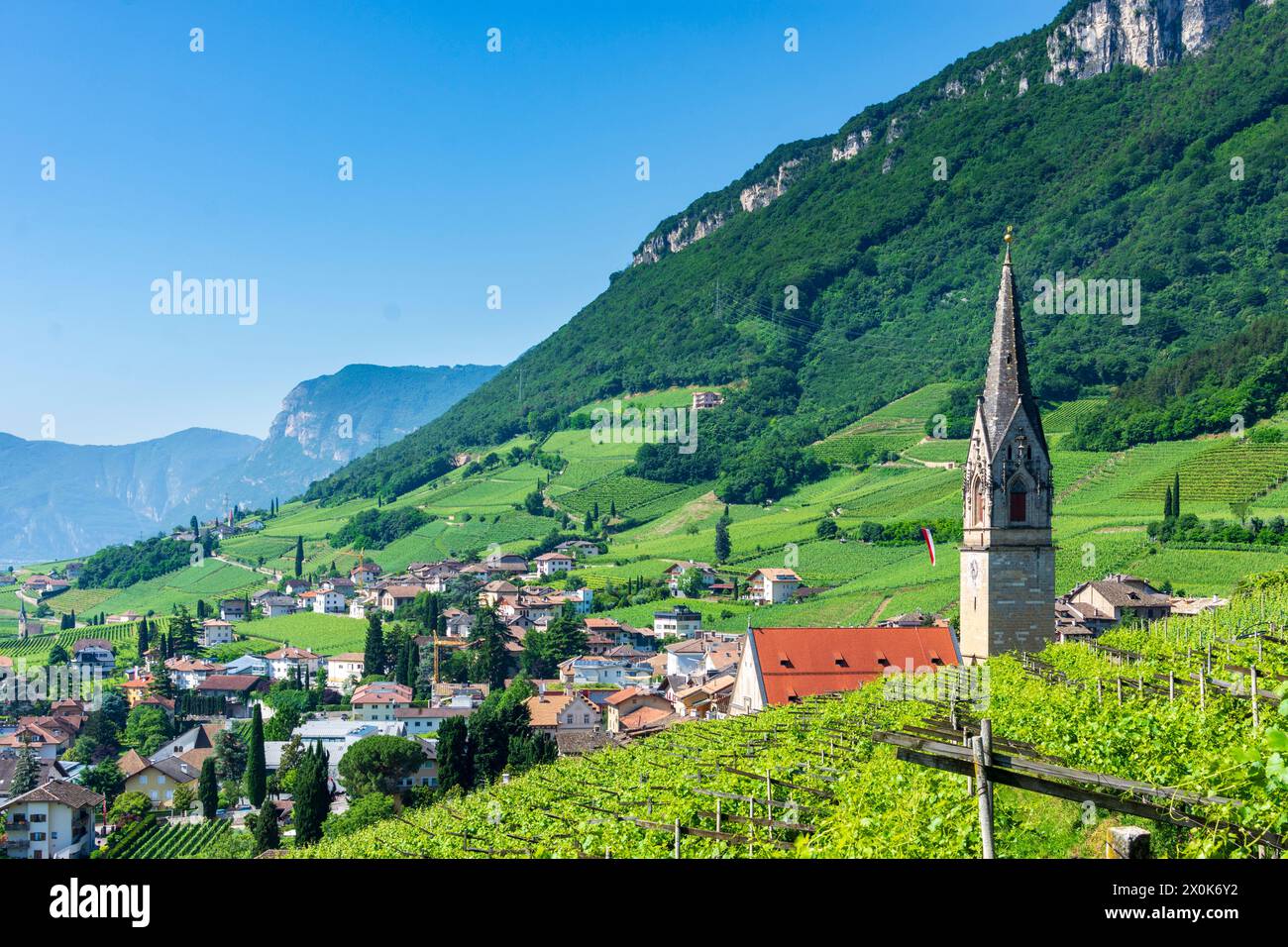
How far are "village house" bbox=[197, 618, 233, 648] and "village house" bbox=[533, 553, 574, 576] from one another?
105 feet

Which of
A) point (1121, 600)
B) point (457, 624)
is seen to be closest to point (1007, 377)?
point (1121, 600)

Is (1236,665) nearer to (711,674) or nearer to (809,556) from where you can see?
(711,674)

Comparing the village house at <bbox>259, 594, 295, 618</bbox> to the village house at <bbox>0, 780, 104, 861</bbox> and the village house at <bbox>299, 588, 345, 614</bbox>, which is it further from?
the village house at <bbox>0, 780, 104, 861</bbox>

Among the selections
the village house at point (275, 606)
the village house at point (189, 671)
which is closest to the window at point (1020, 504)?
the village house at point (189, 671)

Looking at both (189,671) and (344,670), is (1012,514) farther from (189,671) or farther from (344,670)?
(189,671)

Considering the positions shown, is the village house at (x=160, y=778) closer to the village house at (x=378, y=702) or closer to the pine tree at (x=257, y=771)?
the pine tree at (x=257, y=771)

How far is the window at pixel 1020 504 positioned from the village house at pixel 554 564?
91471 millimetres

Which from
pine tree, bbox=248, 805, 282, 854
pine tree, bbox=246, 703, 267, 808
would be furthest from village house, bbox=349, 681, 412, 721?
pine tree, bbox=248, 805, 282, 854

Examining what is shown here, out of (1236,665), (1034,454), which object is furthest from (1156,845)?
(1034,454)

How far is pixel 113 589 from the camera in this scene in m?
166

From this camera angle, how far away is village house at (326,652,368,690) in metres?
96.4
